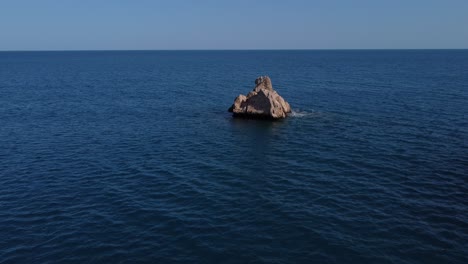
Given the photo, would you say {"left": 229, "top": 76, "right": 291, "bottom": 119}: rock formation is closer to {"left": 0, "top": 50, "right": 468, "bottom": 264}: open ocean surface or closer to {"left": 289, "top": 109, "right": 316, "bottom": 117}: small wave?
{"left": 289, "top": 109, "right": 316, "bottom": 117}: small wave

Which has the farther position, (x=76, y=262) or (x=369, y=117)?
(x=369, y=117)

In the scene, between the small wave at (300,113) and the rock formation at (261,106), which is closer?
the rock formation at (261,106)

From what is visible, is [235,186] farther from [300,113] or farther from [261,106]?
[300,113]

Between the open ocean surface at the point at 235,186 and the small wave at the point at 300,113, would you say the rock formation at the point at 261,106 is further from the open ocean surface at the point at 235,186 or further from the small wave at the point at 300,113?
the open ocean surface at the point at 235,186

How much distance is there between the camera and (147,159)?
51438mm

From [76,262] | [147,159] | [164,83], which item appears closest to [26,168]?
[147,159]

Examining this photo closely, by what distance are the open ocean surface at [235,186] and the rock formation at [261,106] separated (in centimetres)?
323

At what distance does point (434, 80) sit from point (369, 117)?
73.2 m

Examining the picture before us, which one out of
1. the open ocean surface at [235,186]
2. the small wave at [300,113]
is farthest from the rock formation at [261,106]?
the open ocean surface at [235,186]

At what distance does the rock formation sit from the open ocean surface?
127 inches

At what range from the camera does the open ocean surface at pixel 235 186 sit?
30078 mm

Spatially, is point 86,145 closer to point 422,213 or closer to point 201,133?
point 201,133

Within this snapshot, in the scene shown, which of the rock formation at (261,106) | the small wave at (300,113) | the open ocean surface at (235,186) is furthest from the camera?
the small wave at (300,113)

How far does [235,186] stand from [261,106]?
117 feet
